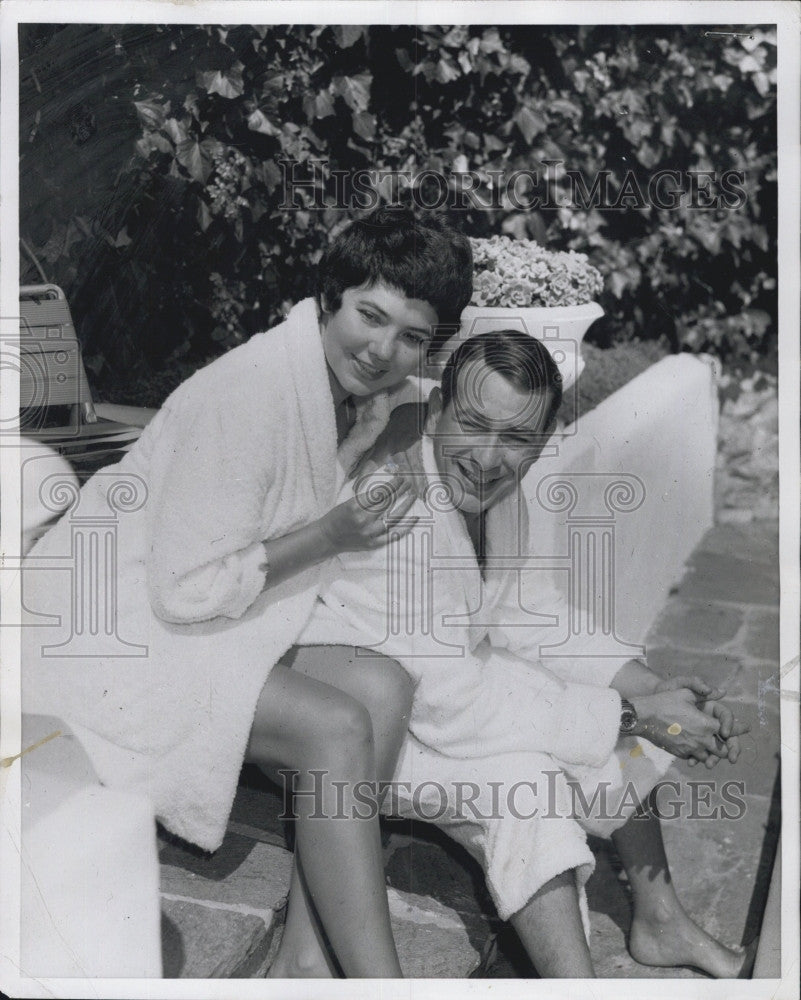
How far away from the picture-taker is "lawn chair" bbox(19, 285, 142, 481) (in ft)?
6.81

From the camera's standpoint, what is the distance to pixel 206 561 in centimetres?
197

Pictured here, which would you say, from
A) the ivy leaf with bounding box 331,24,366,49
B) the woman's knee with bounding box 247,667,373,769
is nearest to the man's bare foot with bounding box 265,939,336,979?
the woman's knee with bounding box 247,667,373,769

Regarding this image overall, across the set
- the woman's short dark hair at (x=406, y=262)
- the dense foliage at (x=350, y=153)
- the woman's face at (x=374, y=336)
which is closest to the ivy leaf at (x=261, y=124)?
the dense foliage at (x=350, y=153)

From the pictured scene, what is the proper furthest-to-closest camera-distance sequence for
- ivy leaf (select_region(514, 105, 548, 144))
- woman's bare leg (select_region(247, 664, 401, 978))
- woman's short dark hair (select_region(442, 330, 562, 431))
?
ivy leaf (select_region(514, 105, 548, 144)), woman's short dark hair (select_region(442, 330, 562, 431)), woman's bare leg (select_region(247, 664, 401, 978))

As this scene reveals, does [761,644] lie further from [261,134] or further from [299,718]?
[261,134]

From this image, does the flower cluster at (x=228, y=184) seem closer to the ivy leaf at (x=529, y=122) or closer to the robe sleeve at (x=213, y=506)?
the robe sleeve at (x=213, y=506)

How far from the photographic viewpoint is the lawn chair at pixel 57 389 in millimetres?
2076

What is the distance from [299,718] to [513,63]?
1.35m

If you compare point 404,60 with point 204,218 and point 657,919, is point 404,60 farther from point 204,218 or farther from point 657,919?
point 657,919

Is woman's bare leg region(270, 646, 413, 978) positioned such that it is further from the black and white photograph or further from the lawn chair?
the lawn chair

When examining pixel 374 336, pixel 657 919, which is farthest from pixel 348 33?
pixel 657 919

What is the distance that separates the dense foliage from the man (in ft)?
1.13

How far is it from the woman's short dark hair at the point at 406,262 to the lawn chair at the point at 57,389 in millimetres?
494

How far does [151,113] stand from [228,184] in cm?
20
